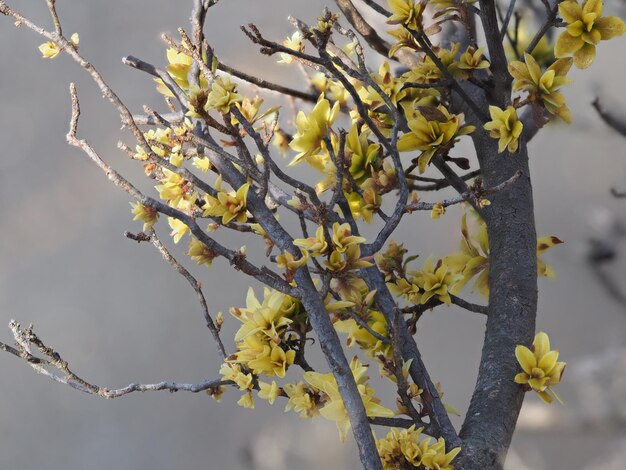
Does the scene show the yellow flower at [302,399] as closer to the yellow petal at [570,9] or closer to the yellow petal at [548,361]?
the yellow petal at [548,361]

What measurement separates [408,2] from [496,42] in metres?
0.11

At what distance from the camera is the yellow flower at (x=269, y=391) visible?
0.53 metres

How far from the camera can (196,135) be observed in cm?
54

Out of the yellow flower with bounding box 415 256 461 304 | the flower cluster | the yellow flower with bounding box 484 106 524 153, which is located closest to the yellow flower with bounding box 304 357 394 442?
the flower cluster

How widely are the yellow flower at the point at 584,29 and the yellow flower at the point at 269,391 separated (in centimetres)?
33

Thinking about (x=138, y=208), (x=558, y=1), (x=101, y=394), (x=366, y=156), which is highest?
(x=558, y=1)

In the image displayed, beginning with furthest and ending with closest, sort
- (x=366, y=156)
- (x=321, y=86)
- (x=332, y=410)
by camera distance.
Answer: (x=321, y=86) → (x=366, y=156) → (x=332, y=410)

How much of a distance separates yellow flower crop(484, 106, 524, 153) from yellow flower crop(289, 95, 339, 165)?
0.12 meters

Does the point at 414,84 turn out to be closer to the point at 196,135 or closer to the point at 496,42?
the point at 496,42

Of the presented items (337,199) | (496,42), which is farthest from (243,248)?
(496,42)

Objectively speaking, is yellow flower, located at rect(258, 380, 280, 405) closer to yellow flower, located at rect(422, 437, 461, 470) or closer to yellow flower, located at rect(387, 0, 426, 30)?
yellow flower, located at rect(422, 437, 461, 470)

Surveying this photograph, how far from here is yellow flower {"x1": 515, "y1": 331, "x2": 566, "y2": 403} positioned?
52 centimetres

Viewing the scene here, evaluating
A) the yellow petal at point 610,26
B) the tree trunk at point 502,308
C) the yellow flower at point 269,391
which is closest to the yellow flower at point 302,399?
the yellow flower at point 269,391

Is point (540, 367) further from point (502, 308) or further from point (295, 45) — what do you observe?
point (295, 45)
